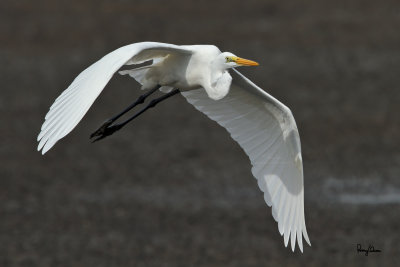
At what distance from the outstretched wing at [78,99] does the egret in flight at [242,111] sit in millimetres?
731

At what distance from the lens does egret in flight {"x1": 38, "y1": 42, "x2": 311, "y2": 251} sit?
9.55 metres

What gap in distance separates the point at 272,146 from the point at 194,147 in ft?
24.3

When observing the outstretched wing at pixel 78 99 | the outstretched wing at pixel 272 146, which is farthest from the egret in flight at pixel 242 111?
the outstretched wing at pixel 78 99

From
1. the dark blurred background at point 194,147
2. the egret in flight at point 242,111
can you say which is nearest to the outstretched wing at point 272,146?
the egret in flight at point 242,111

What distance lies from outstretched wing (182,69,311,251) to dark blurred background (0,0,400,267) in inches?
121

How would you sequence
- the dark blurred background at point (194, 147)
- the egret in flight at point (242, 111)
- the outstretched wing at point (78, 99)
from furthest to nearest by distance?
1. the dark blurred background at point (194, 147)
2. the egret in flight at point (242, 111)
3. the outstretched wing at point (78, 99)

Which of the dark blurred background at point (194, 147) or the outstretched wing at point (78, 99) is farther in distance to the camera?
the dark blurred background at point (194, 147)

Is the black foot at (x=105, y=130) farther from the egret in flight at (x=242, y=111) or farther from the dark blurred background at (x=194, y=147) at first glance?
the dark blurred background at (x=194, y=147)

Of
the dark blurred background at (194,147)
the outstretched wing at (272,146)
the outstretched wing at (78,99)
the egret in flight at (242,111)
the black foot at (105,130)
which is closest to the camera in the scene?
the outstretched wing at (78,99)

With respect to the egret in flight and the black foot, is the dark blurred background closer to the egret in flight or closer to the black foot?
the egret in flight

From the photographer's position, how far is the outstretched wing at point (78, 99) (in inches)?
300

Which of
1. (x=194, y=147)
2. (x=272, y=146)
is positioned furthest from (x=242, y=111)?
(x=194, y=147)

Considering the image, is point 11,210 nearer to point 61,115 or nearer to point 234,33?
point 61,115

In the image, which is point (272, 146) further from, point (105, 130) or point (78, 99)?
point (78, 99)
